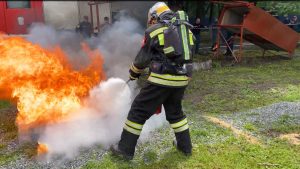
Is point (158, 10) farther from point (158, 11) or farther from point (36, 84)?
point (36, 84)

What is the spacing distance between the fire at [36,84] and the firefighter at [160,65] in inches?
50.3

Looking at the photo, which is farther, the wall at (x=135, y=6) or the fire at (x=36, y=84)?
the wall at (x=135, y=6)

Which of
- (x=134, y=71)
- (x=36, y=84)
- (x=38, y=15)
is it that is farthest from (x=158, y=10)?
(x=38, y=15)

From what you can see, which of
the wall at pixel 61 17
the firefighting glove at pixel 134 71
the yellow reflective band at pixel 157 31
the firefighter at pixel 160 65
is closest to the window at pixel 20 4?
the wall at pixel 61 17

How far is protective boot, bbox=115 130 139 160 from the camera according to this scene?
14.4 ft

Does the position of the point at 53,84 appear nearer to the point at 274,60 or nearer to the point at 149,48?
the point at 149,48

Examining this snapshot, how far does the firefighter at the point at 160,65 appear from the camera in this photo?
13.7ft

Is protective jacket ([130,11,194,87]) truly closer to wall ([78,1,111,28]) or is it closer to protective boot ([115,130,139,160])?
protective boot ([115,130,139,160])

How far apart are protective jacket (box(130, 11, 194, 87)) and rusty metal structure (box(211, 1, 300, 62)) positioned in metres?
7.89

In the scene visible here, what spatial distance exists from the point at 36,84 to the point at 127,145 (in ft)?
5.93

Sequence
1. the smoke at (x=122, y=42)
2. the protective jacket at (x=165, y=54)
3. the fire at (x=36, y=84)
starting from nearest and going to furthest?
1. the protective jacket at (x=165, y=54)
2. the fire at (x=36, y=84)
3. the smoke at (x=122, y=42)

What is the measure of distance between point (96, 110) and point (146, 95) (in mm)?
1563

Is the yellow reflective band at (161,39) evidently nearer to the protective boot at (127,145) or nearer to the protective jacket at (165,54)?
the protective jacket at (165,54)

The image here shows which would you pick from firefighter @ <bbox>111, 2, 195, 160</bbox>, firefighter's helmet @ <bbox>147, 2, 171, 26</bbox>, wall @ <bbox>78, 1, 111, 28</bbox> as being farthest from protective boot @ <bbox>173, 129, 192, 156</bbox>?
wall @ <bbox>78, 1, 111, 28</bbox>
